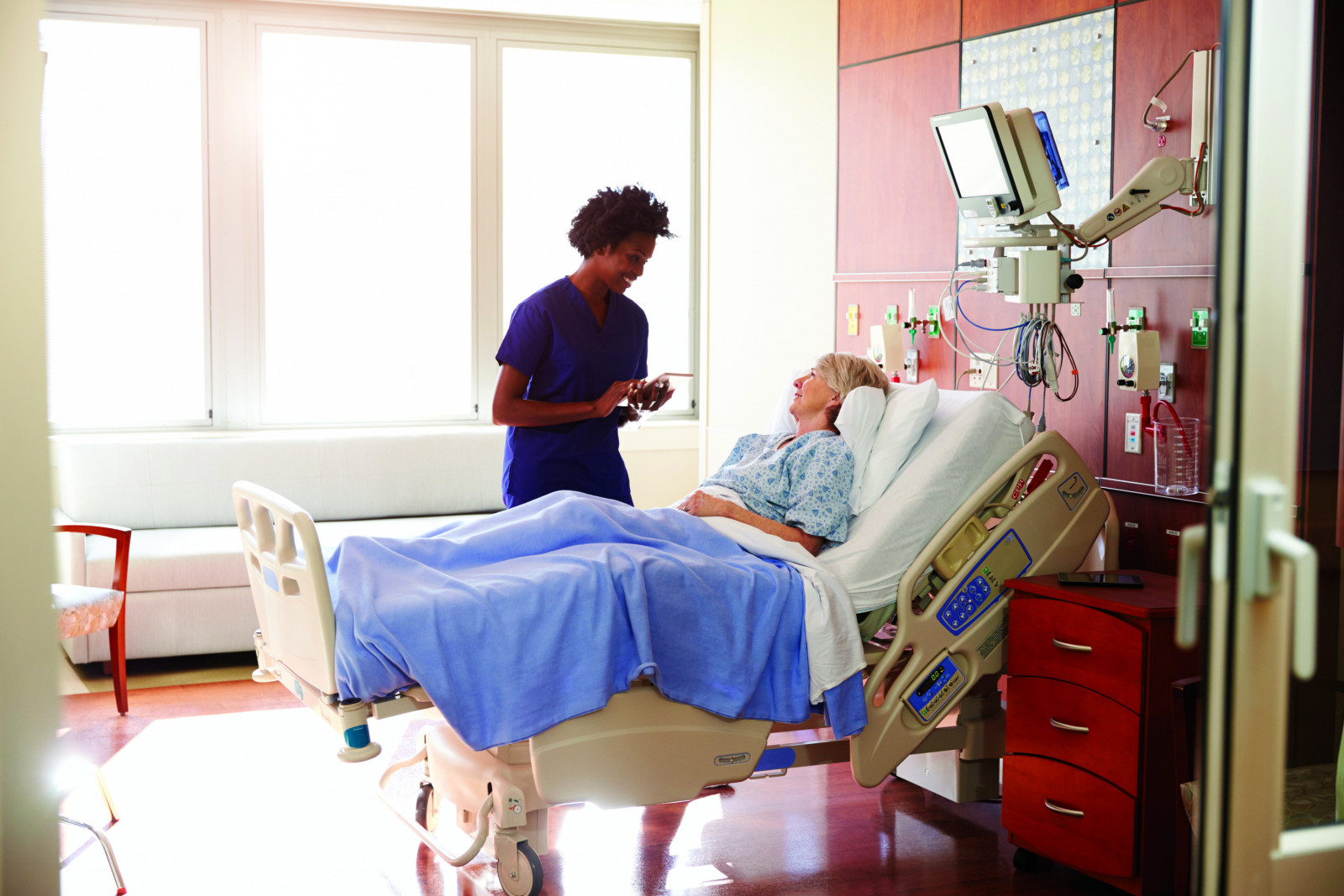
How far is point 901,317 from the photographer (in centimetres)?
389

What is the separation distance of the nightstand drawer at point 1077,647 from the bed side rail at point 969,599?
8 centimetres

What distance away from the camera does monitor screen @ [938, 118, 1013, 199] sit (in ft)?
9.05

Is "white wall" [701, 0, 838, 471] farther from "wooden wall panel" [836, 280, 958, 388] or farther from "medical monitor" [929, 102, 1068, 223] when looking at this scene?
"medical monitor" [929, 102, 1068, 223]

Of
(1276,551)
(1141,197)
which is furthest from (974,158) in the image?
(1276,551)

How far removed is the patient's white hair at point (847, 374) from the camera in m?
2.95

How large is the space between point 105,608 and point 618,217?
1825mm

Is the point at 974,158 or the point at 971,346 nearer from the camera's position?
the point at 974,158

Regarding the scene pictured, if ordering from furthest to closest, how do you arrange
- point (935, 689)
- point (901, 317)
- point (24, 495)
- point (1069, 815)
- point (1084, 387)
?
1. point (901, 317)
2. point (1084, 387)
3. point (935, 689)
4. point (1069, 815)
5. point (24, 495)

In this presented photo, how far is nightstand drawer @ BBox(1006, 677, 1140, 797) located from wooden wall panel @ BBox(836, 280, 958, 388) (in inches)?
52.4

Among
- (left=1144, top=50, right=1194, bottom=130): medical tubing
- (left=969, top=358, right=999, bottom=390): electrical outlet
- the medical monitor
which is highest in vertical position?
(left=1144, top=50, right=1194, bottom=130): medical tubing

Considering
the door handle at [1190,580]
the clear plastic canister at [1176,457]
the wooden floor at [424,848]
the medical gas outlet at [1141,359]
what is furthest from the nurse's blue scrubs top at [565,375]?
the door handle at [1190,580]

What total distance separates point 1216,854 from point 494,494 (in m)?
4.15

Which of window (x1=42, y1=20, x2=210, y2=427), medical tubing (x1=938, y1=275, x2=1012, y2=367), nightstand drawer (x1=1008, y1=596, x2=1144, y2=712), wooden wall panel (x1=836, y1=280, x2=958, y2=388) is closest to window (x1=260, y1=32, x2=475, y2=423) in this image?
window (x1=42, y1=20, x2=210, y2=427)

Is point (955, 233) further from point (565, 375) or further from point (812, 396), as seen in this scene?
point (565, 375)
